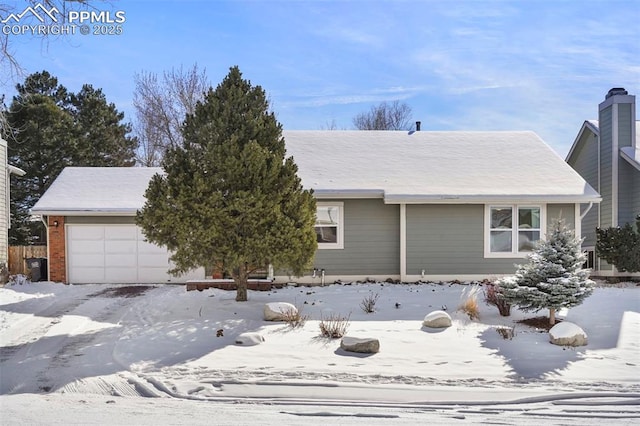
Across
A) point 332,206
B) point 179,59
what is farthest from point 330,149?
point 179,59

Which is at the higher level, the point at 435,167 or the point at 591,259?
the point at 435,167

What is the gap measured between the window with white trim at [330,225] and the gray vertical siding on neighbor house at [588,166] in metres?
9.60

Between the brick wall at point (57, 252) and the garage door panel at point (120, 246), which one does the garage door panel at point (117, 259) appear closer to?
the garage door panel at point (120, 246)

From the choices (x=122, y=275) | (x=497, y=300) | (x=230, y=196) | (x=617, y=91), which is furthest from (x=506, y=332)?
(x=617, y=91)

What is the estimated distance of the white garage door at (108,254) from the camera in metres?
15.4

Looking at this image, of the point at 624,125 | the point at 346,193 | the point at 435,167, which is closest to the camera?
the point at 346,193

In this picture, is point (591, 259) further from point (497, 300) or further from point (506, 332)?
point (506, 332)

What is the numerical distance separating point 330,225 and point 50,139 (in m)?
18.0

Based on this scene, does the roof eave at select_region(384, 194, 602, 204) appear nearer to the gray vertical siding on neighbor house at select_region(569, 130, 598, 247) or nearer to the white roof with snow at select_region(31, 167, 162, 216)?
the gray vertical siding on neighbor house at select_region(569, 130, 598, 247)

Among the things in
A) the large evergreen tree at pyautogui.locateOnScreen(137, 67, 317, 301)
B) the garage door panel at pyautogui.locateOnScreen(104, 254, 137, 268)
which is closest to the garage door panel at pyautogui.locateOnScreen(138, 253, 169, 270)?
the garage door panel at pyautogui.locateOnScreen(104, 254, 137, 268)

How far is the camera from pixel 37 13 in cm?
820

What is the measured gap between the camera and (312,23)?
32.8ft

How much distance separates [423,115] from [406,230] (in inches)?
418

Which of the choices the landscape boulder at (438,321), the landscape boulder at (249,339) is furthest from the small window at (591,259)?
the landscape boulder at (249,339)
